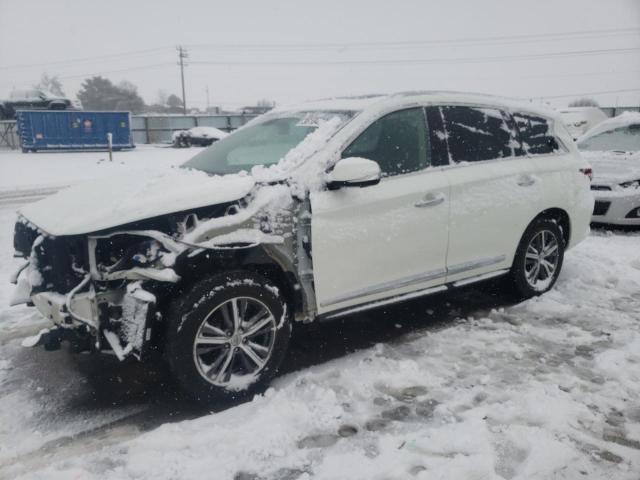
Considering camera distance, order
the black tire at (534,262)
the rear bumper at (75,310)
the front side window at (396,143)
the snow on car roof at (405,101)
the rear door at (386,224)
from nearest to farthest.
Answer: the rear bumper at (75,310)
the rear door at (386,224)
the front side window at (396,143)
the snow on car roof at (405,101)
the black tire at (534,262)

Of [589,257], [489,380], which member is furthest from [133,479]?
[589,257]

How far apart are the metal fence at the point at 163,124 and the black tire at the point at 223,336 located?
31.1 metres

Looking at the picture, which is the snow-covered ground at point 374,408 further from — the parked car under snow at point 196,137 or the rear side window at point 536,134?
the parked car under snow at point 196,137

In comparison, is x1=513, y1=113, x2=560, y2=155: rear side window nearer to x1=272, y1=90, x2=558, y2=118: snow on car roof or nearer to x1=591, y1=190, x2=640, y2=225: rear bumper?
x1=272, y1=90, x2=558, y2=118: snow on car roof

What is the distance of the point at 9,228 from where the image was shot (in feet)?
25.3

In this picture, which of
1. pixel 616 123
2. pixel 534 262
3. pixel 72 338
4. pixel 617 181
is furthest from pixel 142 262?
pixel 616 123

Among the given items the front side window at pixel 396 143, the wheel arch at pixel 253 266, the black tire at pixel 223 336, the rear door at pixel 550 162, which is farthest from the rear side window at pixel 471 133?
the black tire at pixel 223 336

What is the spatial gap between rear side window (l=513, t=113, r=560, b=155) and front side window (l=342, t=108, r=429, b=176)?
1.25 metres

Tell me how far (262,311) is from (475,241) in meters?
1.88

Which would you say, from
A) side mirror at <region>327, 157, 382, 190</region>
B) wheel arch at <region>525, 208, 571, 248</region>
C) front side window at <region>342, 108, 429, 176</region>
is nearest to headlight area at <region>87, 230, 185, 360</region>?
side mirror at <region>327, 157, 382, 190</region>

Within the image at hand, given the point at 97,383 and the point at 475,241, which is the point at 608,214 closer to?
the point at 475,241

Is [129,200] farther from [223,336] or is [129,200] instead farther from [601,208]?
[601,208]

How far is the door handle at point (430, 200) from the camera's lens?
3.75 m

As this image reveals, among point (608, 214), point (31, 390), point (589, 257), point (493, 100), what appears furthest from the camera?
point (608, 214)
